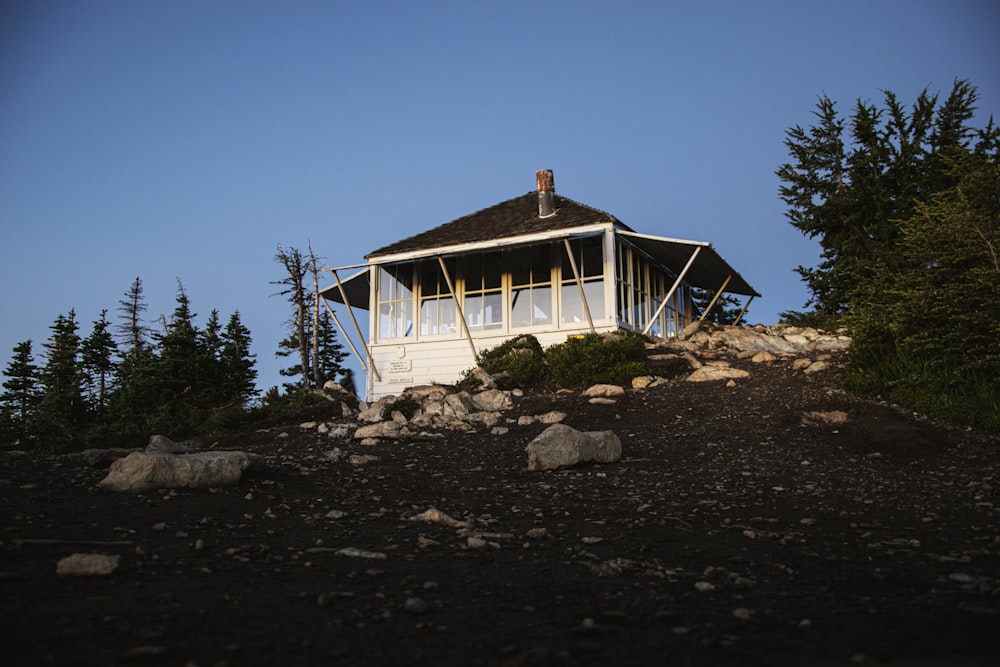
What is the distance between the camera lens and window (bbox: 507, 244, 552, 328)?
19.5 m

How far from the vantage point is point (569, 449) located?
8.16 m

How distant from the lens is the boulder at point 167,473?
21.4 ft

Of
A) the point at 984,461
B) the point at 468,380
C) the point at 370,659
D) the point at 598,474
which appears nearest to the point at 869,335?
the point at 984,461

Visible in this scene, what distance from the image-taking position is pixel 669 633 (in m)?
3.23

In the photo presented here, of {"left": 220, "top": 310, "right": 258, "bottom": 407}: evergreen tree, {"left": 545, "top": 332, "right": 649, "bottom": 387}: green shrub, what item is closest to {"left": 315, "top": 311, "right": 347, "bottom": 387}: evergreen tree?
{"left": 220, "top": 310, "right": 258, "bottom": 407}: evergreen tree

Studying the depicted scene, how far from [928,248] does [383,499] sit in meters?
9.42

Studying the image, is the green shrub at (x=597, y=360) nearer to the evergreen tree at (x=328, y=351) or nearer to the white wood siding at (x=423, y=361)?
the white wood siding at (x=423, y=361)

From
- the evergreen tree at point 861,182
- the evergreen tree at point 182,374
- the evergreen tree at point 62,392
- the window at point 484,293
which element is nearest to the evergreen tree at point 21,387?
the evergreen tree at point 62,392

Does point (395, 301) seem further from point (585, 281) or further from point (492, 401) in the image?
point (492, 401)

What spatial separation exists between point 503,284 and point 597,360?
6.05 metres

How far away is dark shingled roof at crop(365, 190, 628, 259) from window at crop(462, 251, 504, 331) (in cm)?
83

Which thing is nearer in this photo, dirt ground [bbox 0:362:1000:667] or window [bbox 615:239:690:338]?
dirt ground [bbox 0:362:1000:667]

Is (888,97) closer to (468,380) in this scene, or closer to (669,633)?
(468,380)

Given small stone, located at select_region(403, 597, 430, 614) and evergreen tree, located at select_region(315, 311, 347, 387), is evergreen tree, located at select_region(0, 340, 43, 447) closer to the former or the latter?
evergreen tree, located at select_region(315, 311, 347, 387)
